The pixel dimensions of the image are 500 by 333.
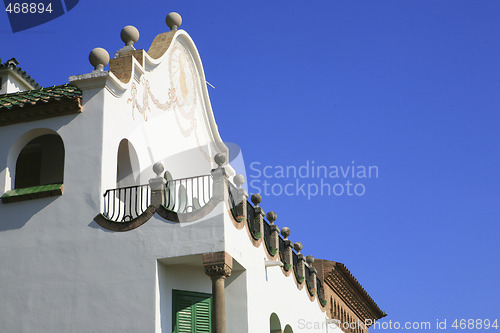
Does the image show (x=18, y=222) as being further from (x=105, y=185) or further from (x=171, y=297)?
(x=171, y=297)

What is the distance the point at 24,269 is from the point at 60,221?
4.50 ft

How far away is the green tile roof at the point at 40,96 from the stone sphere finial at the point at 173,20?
170 inches

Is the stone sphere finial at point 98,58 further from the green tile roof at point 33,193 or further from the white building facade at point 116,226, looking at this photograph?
the green tile roof at point 33,193

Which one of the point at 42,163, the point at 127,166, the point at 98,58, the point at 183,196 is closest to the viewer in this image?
the point at 98,58

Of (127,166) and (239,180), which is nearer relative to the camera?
(239,180)

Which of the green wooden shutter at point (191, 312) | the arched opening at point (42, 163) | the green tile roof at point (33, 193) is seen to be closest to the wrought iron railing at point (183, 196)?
the green wooden shutter at point (191, 312)

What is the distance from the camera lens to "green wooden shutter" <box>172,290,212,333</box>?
63.4 feet

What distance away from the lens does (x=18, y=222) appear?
19938 mm

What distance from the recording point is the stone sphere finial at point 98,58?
20.4m

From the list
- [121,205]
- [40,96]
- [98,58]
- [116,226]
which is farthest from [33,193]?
[98,58]

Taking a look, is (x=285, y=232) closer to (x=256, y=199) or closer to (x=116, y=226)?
(x=256, y=199)

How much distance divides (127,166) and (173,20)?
569 centimetres

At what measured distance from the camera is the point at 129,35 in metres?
22.1

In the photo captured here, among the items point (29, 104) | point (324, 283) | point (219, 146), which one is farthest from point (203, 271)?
point (324, 283)
